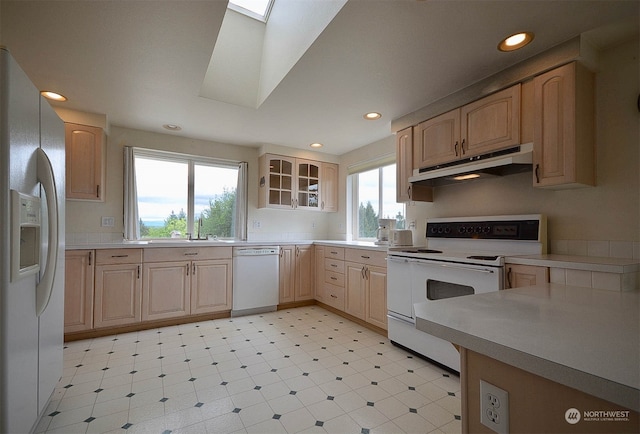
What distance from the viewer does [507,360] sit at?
0.63m

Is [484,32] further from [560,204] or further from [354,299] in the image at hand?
[354,299]

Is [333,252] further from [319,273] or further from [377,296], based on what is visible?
[377,296]

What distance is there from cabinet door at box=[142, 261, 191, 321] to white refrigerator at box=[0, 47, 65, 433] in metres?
1.42

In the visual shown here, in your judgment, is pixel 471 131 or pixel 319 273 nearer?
pixel 471 131

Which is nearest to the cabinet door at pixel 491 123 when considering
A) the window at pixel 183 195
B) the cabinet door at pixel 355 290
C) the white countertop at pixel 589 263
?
the white countertop at pixel 589 263

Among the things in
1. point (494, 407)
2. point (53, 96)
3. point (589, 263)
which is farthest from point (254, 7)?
point (494, 407)

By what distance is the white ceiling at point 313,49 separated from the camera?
1.61 m

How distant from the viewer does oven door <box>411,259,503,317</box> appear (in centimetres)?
193

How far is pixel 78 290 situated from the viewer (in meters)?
2.80

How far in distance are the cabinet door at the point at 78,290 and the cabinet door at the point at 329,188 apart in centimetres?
291

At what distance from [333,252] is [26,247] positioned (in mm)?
2847

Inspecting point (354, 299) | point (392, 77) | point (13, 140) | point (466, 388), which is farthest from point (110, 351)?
point (392, 77)

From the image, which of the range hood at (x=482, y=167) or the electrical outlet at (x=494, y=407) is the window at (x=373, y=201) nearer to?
the range hood at (x=482, y=167)

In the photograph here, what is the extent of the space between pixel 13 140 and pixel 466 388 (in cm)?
187
